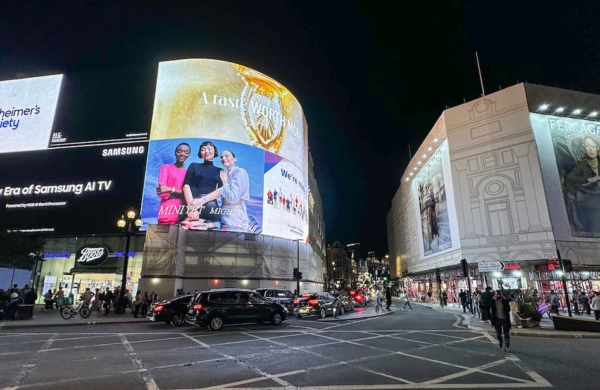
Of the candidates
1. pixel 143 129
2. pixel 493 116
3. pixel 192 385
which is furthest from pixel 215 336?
pixel 493 116

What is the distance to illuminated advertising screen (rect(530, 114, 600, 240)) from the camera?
30.7 m

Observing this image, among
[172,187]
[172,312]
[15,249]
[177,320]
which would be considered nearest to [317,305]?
[177,320]

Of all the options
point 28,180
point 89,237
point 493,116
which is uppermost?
point 493,116

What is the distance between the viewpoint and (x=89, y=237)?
36.5 metres

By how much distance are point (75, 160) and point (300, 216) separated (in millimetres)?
27854

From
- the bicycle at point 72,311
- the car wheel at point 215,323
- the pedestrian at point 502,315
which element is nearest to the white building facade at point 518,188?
the pedestrian at point 502,315

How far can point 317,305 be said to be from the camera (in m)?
20.5

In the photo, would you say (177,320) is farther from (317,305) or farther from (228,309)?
(317,305)

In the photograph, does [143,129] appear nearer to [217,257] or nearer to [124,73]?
[124,73]

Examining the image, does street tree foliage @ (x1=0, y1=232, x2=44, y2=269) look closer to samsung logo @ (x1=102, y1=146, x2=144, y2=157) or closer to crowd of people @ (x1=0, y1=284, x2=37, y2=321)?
samsung logo @ (x1=102, y1=146, x2=144, y2=157)

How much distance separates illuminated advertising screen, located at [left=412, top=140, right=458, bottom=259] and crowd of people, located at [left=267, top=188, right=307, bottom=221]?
16.9m

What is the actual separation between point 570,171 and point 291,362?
119ft

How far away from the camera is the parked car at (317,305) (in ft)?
67.1

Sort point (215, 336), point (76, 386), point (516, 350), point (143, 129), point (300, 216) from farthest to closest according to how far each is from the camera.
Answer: point (300, 216) → point (143, 129) → point (215, 336) → point (516, 350) → point (76, 386)
